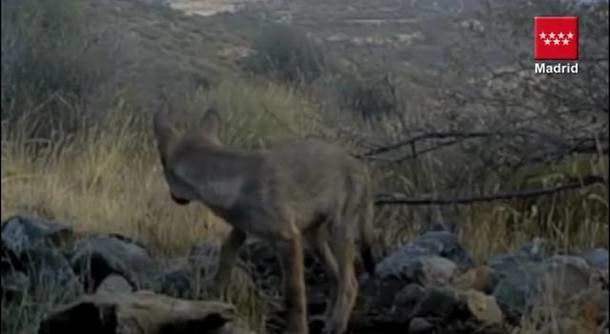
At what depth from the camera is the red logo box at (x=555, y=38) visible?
7434 mm

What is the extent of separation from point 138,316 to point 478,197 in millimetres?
2443

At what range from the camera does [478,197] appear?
830cm

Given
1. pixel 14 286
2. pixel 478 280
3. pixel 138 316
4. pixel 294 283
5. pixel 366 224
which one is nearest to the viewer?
pixel 138 316

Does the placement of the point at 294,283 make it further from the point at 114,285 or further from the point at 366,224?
the point at 114,285

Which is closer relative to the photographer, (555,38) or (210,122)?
(210,122)

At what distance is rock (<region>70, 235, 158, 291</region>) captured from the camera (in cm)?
754

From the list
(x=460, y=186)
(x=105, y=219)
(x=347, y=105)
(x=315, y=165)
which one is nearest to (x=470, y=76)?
(x=460, y=186)

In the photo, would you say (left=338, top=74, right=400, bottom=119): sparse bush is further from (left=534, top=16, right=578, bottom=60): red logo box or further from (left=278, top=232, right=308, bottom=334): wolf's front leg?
(left=278, top=232, right=308, bottom=334): wolf's front leg

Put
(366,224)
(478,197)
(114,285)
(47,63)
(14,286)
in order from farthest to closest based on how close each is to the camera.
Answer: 1. (47,63)
2. (478,197)
3. (366,224)
4. (114,285)
5. (14,286)

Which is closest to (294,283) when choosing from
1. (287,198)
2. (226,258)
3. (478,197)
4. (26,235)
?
(287,198)

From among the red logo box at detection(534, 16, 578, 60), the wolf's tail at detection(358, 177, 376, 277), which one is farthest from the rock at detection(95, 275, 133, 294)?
the red logo box at detection(534, 16, 578, 60)

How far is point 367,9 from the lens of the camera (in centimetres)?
1086

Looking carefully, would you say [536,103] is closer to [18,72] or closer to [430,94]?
[430,94]

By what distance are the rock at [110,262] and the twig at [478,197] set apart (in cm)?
139
